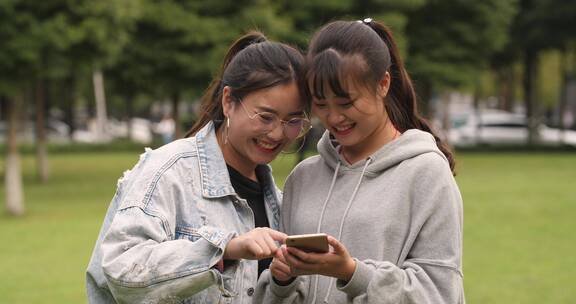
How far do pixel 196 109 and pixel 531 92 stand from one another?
2165 centimetres

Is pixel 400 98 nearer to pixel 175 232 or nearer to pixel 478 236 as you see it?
pixel 175 232

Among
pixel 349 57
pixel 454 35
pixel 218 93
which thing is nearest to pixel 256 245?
pixel 349 57

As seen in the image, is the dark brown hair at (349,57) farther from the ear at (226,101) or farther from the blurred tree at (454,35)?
the blurred tree at (454,35)

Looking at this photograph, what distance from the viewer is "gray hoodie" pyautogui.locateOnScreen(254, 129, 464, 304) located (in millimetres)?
2746

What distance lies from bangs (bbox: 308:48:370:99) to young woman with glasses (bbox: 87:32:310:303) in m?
0.11

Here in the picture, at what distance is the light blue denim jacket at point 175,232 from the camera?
107 inches

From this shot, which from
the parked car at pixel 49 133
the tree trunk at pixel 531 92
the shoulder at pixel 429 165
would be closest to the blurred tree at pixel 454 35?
the tree trunk at pixel 531 92

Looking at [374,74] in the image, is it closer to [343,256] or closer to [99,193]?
[343,256]

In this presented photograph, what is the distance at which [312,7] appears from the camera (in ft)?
78.0

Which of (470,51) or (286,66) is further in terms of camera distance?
(470,51)

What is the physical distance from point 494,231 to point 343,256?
36.7 ft

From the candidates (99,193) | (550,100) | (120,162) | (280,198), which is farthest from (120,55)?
(550,100)

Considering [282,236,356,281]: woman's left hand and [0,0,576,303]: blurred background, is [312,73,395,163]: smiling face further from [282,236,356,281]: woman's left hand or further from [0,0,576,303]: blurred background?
[0,0,576,303]: blurred background

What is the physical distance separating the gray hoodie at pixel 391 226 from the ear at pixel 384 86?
16 cm
